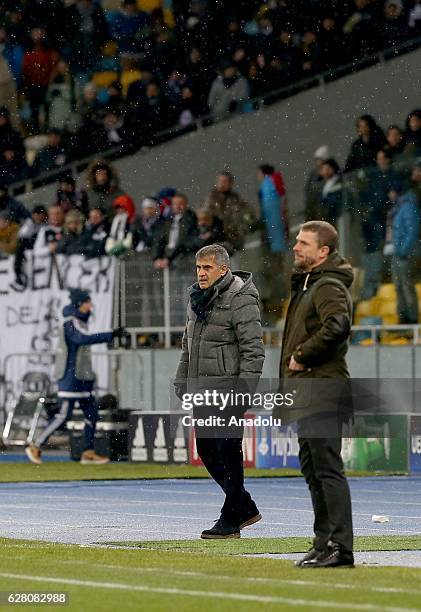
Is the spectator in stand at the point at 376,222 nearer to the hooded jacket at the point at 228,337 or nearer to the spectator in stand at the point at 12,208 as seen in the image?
the spectator in stand at the point at 12,208

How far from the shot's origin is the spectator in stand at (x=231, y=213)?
25.1 metres

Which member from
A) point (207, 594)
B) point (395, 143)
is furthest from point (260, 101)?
point (207, 594)

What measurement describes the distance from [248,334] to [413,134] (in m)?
11.6

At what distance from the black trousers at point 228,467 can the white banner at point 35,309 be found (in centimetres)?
1282

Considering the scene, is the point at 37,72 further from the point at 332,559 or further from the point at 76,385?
the point at 332,559

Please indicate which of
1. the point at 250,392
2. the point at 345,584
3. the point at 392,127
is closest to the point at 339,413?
the point at 345,584

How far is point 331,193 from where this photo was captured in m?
24.6

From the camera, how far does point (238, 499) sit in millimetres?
12648

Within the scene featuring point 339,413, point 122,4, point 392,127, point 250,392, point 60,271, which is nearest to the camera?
point 339,413

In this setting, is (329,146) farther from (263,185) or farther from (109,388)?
(109,388)

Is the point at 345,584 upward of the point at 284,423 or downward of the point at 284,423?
downward

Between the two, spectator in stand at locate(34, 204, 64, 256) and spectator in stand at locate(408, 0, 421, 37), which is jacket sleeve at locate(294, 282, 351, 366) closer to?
spectator in stand at locate(34, 204, 64, 256)

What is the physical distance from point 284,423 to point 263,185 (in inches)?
640

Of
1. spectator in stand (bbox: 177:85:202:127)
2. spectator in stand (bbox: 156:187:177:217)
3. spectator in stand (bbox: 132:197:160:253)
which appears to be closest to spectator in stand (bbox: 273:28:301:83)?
spectator in stand (bbox: 177:85:202:127)
